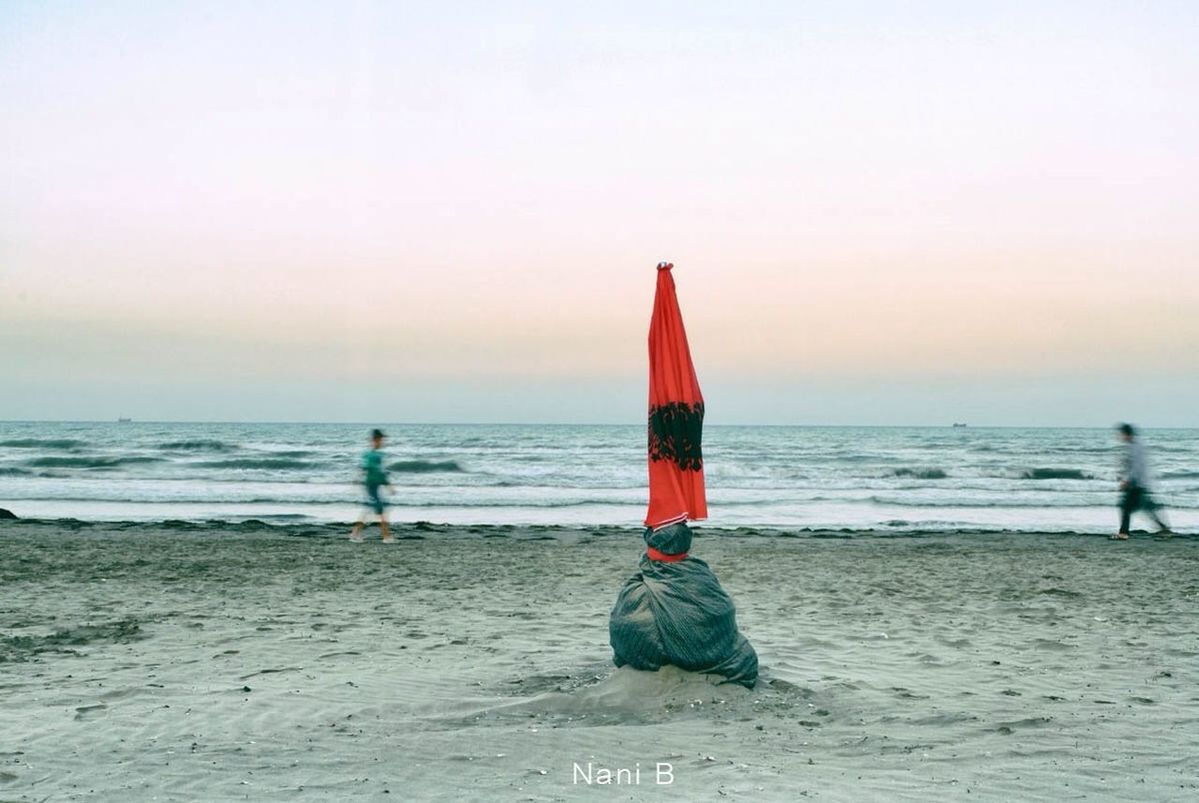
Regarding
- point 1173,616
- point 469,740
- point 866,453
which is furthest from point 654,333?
point 866,453

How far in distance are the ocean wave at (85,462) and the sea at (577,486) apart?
12 cm

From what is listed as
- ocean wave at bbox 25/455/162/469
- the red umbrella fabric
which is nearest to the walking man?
the red umbrella fabric

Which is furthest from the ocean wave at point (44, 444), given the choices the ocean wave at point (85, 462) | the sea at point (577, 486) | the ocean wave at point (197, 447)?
the ocean wave at point (85, 462)

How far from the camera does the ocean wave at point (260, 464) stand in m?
40.2

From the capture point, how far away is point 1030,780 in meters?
4.61

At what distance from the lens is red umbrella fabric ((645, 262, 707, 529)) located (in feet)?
18.8

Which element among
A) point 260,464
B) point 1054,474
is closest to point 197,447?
point 260,464

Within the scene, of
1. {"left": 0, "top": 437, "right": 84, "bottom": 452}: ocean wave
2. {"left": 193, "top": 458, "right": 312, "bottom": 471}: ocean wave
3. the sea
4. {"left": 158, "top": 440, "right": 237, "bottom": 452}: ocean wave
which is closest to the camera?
the sea

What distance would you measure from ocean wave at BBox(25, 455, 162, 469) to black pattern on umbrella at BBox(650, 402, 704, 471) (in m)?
39.3

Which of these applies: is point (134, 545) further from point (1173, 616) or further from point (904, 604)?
point (1173, 616)

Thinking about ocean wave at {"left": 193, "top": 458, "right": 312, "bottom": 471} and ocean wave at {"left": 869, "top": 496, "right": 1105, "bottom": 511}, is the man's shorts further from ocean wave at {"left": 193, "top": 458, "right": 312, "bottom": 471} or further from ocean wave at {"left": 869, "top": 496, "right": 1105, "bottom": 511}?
ocean wave at {"left": 193, "top": 458, "right": 312, "bottom": 471}

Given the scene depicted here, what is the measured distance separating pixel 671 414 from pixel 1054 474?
38.8m

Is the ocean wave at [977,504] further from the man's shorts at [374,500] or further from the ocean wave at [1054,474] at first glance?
the man's shorts at [374,500]

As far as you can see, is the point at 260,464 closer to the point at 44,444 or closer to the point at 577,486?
the point at 577,486
